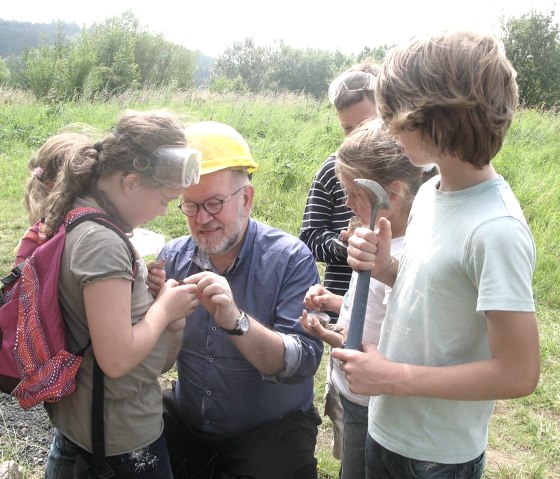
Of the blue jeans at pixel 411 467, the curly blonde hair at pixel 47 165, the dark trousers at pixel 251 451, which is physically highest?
the curly blonde hair at pixel 47 165

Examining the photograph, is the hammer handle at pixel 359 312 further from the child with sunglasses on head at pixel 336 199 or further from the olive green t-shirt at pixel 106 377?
the child with sunglasses on head at pixel 336 199

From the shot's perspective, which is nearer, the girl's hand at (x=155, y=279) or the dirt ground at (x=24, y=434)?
the girl's hand at (x=155, y=279)

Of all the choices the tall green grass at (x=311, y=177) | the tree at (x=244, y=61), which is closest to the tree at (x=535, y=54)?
the tall green grass at (x=311, y=177)

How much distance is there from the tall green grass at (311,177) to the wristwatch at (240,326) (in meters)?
0.87

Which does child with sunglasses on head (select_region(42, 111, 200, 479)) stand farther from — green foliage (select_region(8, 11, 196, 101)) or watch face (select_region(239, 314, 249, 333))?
green foliage (select_region(8, 11, 196, 101))

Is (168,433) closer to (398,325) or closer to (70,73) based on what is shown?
(398,325)

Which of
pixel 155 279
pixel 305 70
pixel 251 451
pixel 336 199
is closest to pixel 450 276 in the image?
pixel 155 279

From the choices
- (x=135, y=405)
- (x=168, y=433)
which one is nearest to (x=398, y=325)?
(x=135, y=405)

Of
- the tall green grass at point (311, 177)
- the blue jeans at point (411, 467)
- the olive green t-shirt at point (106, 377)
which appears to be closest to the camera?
the blue jeans at point (411, 467)

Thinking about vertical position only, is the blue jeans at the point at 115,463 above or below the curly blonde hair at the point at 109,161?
below

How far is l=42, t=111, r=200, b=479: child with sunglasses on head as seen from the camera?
5.39 ft

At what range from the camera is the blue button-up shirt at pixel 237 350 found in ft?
7.63

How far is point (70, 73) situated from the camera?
23281mm

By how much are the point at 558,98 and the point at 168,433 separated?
65.3ft
